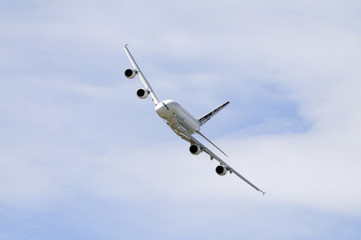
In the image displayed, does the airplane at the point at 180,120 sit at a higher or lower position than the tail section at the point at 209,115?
lower

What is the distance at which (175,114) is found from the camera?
137000mm

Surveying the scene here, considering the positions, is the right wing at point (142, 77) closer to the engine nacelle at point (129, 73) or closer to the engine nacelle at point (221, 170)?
the engine nacelle at point (129, 73)

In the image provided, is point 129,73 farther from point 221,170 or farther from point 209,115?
point 221,170

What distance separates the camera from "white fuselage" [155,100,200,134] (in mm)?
135625

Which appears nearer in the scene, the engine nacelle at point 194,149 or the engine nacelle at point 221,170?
the engine nacelle at point 194,149

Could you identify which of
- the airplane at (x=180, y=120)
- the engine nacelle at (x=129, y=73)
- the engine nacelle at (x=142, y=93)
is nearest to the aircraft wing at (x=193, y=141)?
the airplane at (x=180, y=120)

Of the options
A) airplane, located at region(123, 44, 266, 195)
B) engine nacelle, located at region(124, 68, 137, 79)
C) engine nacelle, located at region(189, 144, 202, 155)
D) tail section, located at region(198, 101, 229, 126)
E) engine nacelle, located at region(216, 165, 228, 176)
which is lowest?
engine nacelle, located at region(216, 165, 228, 176)

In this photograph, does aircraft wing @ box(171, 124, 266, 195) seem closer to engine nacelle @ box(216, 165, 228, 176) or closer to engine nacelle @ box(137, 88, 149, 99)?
engine nacelle @ box(216, 165, 228, 176)

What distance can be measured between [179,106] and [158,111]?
4153 millimetres

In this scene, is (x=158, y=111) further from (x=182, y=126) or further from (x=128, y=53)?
(x=128, y=53)

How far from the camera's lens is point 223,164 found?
473 ft

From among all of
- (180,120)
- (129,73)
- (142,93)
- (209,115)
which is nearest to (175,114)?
(180,120)

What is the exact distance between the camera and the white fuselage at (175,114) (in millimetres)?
135625

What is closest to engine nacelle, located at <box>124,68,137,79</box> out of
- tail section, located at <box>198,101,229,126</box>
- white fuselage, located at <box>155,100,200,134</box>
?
white fuselage, located at <box>155,100,200,134</box>
